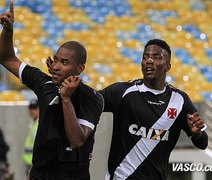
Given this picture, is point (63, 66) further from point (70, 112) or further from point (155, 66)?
point (155, 66)

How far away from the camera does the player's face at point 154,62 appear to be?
520 cm

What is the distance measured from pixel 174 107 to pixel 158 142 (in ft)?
1.02

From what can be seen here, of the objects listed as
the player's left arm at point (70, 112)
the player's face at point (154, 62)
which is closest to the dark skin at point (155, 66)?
the player's face at point (154, 62)

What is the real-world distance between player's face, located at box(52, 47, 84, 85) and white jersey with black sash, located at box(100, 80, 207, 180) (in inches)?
37.1

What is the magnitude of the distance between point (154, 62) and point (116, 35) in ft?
38.1

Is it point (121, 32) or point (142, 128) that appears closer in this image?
point (142, 128)

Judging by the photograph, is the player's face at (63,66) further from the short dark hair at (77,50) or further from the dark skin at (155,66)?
the dark skin at (155,66)

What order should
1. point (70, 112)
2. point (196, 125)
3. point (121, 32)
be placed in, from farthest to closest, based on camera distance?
point (121, 32) < point (196, 125) < point (70, 112)

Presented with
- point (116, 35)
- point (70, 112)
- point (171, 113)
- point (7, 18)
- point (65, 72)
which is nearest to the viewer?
point (70, 112)

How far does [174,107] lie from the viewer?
17.6 feet

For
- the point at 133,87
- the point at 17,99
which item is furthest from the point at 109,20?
the point at 133,87

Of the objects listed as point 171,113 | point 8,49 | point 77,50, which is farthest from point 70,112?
point 171,113

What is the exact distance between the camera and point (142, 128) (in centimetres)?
523

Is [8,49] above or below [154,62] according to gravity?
above
